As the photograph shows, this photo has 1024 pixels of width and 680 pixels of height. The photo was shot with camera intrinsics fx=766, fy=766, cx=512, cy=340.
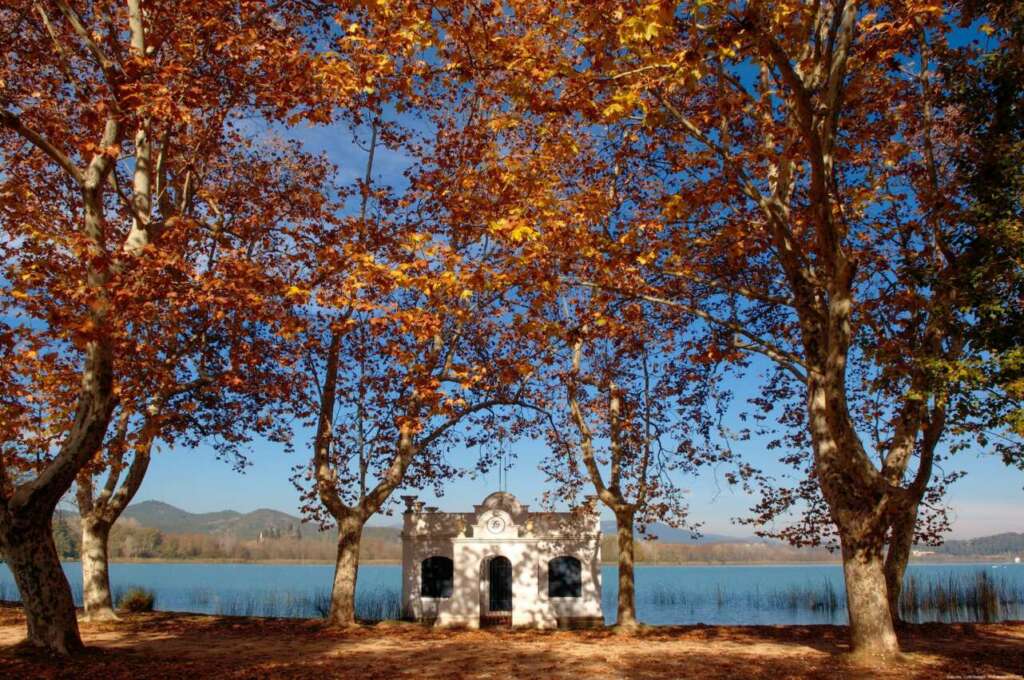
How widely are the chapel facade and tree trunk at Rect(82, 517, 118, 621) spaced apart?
27.9ft

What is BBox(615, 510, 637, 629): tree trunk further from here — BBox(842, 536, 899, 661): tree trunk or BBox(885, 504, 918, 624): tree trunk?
BBox(842, 536, 899, 661): tree trunk

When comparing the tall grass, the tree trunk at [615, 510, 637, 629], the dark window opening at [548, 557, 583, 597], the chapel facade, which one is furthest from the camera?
the tall grass

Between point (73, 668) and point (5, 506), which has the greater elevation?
point (5, 506)

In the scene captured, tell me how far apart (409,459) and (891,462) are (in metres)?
12.7

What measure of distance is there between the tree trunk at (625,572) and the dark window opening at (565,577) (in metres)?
2.69

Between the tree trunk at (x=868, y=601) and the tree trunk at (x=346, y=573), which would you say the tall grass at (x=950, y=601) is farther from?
the tree trunk at (x=346, y=573)

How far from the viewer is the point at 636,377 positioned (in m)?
23.4

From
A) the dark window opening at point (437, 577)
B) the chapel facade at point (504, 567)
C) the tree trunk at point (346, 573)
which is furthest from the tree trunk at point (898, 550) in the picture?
the tree trunk at point (346, 573)

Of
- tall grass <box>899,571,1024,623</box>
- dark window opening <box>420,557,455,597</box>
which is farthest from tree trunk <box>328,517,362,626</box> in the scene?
tall grass <box>899,571,1024,623</box>

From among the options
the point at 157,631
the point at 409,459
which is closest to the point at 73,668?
the point at 157,631

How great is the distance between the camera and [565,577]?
2444 cm

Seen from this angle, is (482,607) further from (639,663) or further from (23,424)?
(23,424)

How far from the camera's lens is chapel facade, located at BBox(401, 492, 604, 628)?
2370cm

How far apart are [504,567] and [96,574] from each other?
11.7 metres
